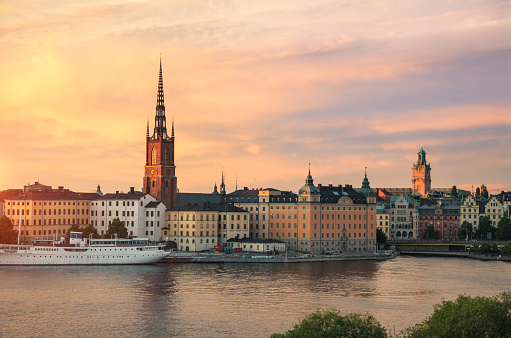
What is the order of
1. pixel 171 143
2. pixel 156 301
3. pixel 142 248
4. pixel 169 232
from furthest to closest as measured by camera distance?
pixel 171 143
pixel 169 232
pixel 142 248
pixel 156 301

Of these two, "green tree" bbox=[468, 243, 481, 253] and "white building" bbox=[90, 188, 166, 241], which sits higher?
"white building" bbox=[90, 188, 166, 241]

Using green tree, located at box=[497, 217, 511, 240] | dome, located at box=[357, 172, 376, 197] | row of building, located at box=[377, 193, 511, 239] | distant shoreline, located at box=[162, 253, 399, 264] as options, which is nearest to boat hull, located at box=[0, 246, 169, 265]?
distant shoreline, located at box=[162, 253, 399, 264]

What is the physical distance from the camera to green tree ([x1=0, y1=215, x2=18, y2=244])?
4793 inches

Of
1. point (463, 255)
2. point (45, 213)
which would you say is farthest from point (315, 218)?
point (45, 213)

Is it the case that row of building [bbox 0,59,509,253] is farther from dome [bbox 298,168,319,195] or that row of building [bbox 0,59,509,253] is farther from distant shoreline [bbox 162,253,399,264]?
distant shoreline [bbox 162,253,399,264]

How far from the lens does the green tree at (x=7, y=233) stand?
12175 centimetres

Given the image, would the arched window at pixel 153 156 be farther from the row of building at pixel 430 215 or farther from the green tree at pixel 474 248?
the green tree at pixel 474 248

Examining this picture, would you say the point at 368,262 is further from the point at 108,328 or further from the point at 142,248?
the point at 108,328

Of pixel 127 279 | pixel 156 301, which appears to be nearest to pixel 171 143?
pixel 127 279

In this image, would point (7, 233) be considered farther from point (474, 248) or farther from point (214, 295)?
point (474, 248)

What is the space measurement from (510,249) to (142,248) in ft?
206

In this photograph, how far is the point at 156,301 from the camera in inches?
2968

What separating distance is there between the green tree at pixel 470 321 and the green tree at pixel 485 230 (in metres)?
121

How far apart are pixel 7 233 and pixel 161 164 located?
113 feet
